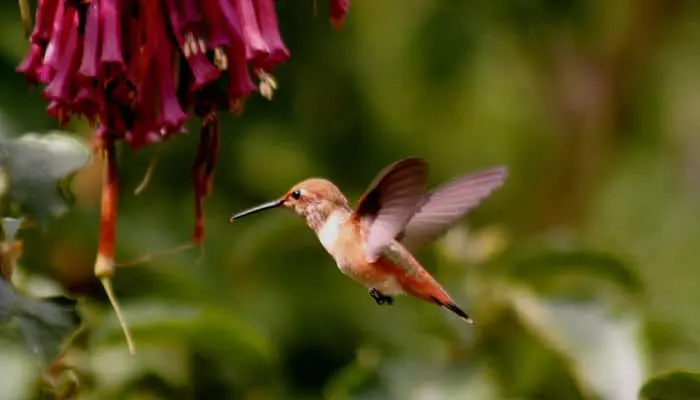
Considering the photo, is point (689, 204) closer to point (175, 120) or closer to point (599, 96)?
point (599, 96)

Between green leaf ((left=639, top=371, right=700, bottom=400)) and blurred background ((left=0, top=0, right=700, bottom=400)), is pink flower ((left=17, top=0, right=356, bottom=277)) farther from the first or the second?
green leaf ((left=639, top=371, right=700, bottom=400))

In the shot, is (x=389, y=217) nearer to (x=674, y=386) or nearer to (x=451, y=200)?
(x=451, y=200)

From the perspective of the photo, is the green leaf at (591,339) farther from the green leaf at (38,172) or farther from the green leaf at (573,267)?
the green leaf at (38,172)

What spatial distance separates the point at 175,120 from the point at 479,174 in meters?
0.44

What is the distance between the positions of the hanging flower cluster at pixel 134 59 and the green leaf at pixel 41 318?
0.06m

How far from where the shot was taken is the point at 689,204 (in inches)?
163


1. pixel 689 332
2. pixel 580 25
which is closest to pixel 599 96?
pixel 580 25

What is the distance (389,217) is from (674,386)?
40 centimetres

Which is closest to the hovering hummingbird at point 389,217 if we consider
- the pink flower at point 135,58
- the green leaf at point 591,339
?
the pink flower at point 135,58

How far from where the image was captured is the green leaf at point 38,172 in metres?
1.54

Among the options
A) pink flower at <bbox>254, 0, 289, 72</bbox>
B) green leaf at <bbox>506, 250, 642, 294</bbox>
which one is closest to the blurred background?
green leaf at <bbox>506, 250, 642, 294</bbox>

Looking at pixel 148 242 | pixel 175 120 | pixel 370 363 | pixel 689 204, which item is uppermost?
pixel 175 120

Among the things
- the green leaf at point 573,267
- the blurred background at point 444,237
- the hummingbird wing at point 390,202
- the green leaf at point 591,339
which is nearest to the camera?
the hummingbird wing at point 390,202

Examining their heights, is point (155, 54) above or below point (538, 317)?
above
